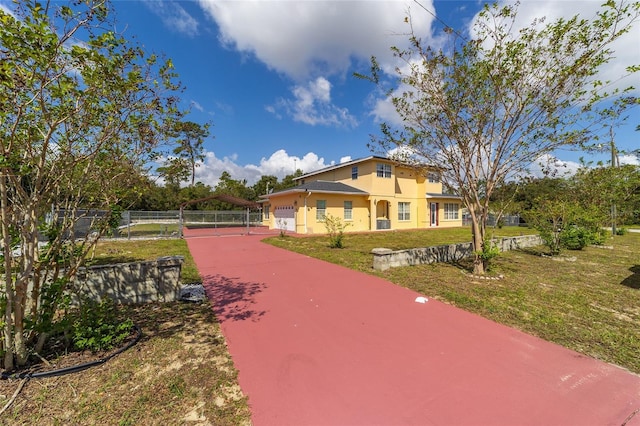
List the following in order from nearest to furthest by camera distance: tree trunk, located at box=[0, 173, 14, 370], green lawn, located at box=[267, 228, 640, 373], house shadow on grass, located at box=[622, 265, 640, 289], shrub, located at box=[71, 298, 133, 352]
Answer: tree trunk, located at box=[0, 173, 14, 370]
shrub, located at box=[71, 298, 133, 352]
green lawn, located at box=[267, 228, 640, 373]
house shadow on grass, located at box=[622, 265, 640, 289]

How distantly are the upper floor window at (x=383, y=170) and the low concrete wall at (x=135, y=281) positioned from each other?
59.0ft

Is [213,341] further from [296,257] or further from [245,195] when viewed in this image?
[245,195]

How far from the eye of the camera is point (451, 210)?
27156mm

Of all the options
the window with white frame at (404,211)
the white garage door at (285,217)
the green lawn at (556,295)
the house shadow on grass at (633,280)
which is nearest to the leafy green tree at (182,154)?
the green lawn at (556,295)

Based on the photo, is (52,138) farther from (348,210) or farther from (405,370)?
(348,210)

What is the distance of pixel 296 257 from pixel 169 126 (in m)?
7.25

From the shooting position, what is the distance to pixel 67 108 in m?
2.81

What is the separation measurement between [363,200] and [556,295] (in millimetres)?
16259

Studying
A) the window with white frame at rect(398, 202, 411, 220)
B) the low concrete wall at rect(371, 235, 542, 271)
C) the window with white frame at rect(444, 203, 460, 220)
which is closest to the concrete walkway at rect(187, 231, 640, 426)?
the low concrete wall at rect(371, 235, 542, 271)

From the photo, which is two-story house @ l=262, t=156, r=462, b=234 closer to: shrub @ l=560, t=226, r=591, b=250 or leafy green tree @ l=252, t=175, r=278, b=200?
shrub @ l=560, t=226, r=591, b=250

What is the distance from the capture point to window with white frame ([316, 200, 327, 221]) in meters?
19.5

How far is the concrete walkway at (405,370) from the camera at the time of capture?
241 cm

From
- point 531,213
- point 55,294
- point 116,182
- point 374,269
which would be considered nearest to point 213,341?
point 55,294

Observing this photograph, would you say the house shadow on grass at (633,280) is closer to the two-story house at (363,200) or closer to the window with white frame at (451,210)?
the two-story house at (363,200)
